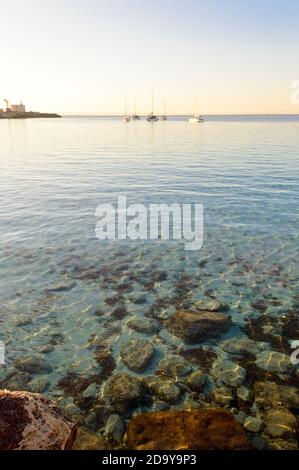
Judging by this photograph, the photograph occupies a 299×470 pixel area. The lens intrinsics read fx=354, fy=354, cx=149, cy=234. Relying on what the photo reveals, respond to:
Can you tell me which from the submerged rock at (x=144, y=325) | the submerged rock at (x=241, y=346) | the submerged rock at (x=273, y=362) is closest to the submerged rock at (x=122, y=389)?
the submerged rock at (x=144, y=325)

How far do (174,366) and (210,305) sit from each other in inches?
118

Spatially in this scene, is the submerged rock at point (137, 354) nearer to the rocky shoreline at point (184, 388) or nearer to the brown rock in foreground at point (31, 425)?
the rocky shoreline at point (184, 388)

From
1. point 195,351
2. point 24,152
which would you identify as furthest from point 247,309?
point 24,152

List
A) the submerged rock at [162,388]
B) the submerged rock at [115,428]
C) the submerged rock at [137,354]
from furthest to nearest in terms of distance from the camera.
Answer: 1. the submerged rock at [137,354]
2. the submerged rock at [162,388]
3. the submerged rock at [115,428]

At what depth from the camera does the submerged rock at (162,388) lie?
25.3ft

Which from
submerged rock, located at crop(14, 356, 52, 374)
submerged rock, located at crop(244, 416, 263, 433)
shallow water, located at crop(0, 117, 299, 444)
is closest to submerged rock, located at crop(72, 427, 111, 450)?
shallow water, located at crop(0, 117, 299, 444)

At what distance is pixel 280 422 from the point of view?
6961mm

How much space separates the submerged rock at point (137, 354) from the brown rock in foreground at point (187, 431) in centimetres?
194

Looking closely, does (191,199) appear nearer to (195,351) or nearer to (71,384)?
(195,351)

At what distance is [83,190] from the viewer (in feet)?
90.4

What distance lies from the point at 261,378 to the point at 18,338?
6388mm

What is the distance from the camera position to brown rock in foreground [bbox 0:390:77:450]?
4.72 metres

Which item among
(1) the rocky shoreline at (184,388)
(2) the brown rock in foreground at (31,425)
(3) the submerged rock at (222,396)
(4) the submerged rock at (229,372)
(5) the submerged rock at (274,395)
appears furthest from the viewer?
(4) the submerged rock at (229,372)

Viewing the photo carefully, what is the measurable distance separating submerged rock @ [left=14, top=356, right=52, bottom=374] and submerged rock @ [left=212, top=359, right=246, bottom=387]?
13.3ft
